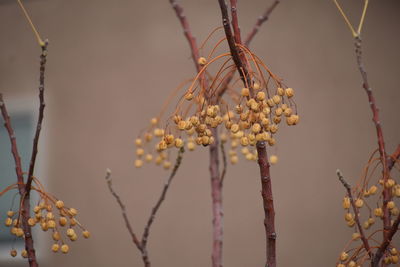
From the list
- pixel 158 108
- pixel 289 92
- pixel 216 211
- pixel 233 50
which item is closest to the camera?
pixel 233 50

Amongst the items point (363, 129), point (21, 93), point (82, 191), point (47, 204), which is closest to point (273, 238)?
point (47, 204)

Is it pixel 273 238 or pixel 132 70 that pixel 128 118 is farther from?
pixel 273 238

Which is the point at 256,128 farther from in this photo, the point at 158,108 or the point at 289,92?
the point at 158,108

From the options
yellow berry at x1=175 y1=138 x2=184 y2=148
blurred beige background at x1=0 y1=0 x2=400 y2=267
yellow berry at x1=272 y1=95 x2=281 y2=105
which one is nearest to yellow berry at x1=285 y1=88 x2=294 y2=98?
yellow berry at x1=272 y1=95 x2=281 y2=105

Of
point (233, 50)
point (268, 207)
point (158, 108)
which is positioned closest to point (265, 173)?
point (268, 207)

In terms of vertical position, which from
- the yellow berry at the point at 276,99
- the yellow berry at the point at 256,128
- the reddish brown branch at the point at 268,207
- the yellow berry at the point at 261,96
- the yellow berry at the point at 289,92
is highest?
the yellow berry at the point at 289,92

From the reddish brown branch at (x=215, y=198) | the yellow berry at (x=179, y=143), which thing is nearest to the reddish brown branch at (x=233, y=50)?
the yellow berry at (x=179, y=143)

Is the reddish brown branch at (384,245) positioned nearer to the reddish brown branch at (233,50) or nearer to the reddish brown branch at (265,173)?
the reddish brown branch at (265,173)

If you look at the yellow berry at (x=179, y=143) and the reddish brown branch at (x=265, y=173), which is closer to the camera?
the reddish brown branch at (x=265, y=173)
